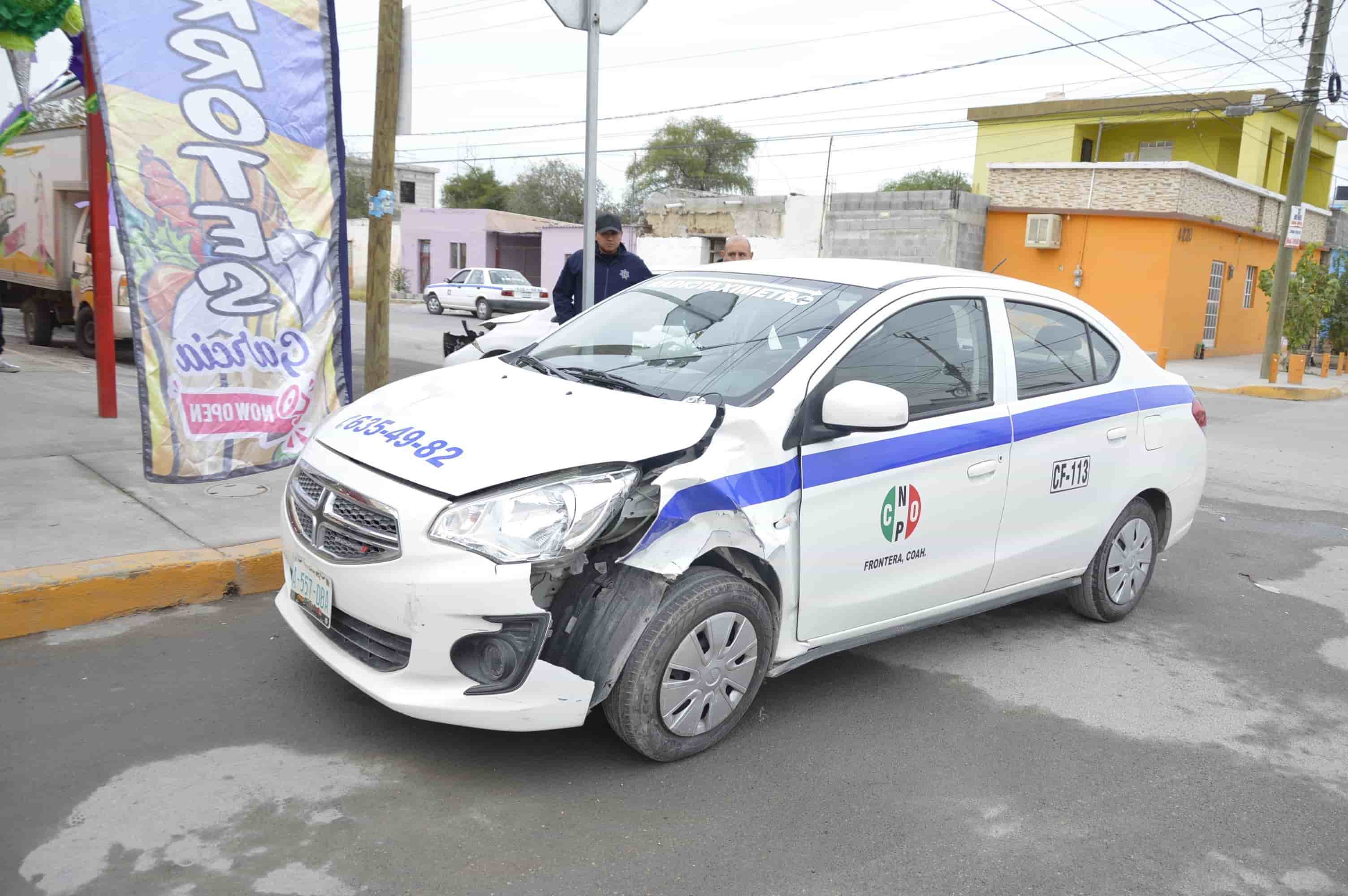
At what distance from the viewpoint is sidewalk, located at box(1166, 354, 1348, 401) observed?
18859 mm

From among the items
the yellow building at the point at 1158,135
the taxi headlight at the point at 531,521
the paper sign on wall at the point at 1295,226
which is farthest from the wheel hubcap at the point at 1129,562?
the yellow building at the point at 1158,135

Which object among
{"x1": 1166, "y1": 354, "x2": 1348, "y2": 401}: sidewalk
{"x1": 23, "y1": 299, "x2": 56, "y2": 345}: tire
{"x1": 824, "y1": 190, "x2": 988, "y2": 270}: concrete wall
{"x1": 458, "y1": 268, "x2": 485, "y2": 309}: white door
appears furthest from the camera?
{"x1": 458, "y1": 268, "x2": 485, "y2": 309}: white door

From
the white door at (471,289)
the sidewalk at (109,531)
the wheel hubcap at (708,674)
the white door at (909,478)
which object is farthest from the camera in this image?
the white door at (471,289)

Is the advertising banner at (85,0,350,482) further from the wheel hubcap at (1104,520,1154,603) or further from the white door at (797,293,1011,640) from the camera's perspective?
the wheel hubcap at (1104,520,1154,603)

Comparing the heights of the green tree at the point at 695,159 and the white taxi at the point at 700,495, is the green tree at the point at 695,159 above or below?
above

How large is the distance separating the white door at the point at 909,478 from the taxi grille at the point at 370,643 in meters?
1.41

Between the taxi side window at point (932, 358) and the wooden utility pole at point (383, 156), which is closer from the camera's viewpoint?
the taxi side window at point (932, 358)

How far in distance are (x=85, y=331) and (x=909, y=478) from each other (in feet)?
41.9

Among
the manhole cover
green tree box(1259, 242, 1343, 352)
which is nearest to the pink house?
green tree box(1259, 242, 1343, 352)

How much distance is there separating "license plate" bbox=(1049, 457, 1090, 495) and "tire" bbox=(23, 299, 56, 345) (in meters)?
14.4

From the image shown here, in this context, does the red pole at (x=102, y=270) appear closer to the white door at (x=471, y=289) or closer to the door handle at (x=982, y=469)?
the door handle at (x=982, y=469)

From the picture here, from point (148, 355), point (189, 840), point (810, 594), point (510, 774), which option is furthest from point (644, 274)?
point (189, 840)

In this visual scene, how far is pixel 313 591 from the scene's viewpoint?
142 inches

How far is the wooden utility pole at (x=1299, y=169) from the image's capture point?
20.1m
